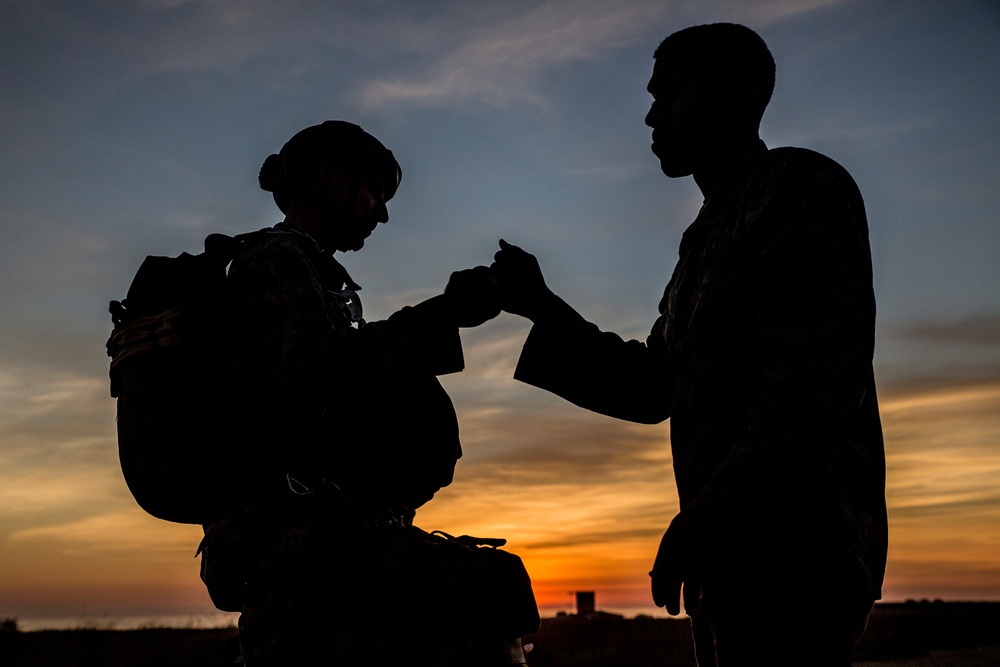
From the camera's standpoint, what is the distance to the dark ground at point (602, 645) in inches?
696

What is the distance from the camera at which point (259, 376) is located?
3.63 metres

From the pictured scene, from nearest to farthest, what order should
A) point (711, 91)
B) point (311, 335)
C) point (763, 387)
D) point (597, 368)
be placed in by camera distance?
1. point (763, 387)
2. point (311, 335)
3. point (711, 91)
4. point (597, 368)

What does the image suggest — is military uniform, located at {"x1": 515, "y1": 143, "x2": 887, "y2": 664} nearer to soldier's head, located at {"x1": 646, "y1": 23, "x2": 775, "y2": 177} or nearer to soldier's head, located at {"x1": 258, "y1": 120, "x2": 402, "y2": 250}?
soldier's head, located at {"x1": 646, "y1": 23, "x2": 775, "y2": 177}

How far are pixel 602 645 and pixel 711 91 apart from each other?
2125 cm

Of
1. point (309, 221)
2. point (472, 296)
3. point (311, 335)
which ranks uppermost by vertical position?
point (309, 221)

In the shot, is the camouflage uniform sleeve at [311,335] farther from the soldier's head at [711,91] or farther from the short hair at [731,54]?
the short hair at [731,54]

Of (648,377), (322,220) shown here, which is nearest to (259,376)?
(322,220)

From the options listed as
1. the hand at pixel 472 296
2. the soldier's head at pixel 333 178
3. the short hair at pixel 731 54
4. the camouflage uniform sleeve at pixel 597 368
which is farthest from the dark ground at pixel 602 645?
the short hair at pixel 731 54

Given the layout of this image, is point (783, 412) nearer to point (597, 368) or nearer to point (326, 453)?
point (597, 368)

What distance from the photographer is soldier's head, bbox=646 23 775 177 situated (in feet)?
11.9

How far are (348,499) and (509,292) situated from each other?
121 centimetres

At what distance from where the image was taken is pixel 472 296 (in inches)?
138

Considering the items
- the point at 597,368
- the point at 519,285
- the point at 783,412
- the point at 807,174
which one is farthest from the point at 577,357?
the point at 783,412

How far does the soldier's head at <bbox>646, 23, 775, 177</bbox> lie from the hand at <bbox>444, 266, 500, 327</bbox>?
96 cm
